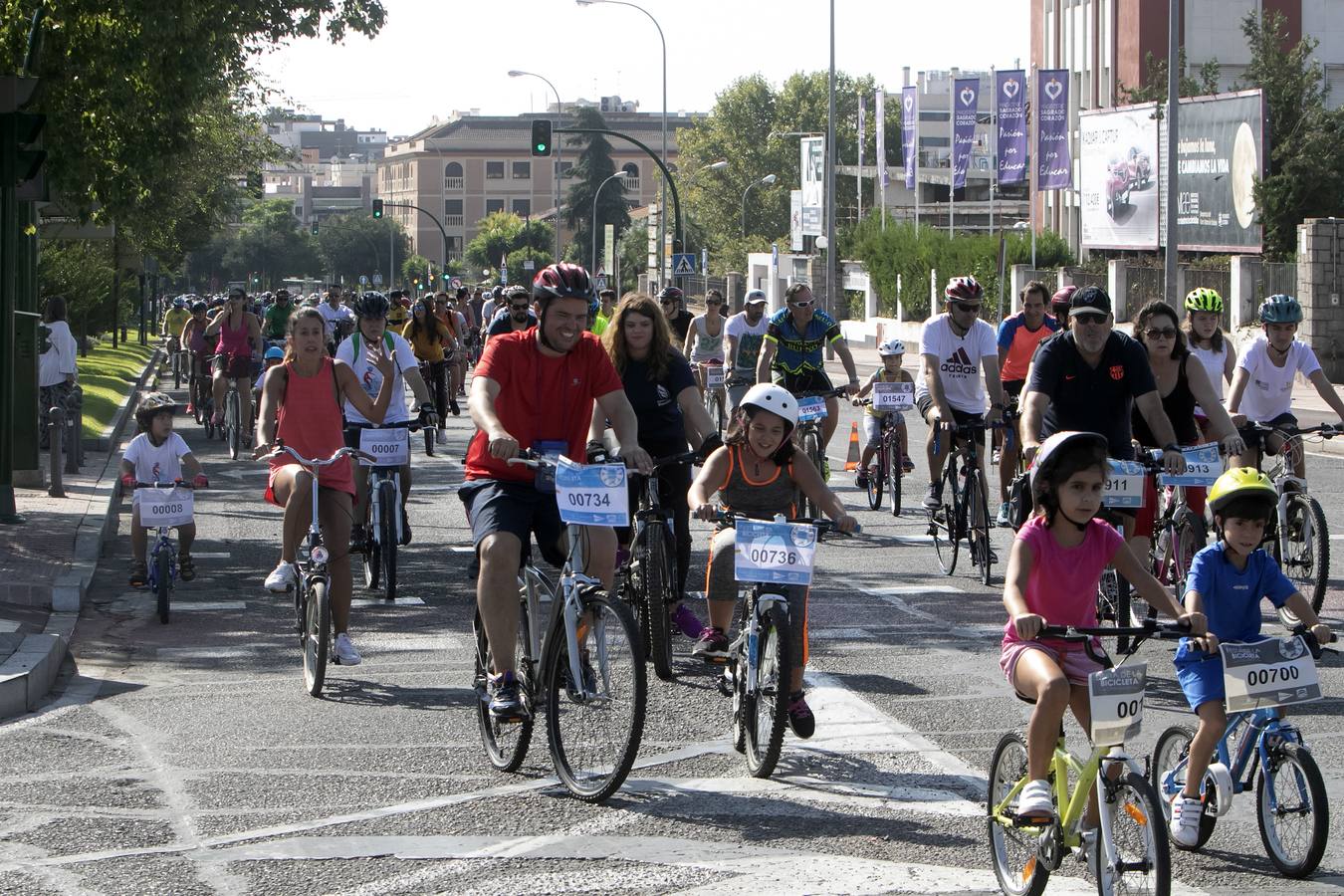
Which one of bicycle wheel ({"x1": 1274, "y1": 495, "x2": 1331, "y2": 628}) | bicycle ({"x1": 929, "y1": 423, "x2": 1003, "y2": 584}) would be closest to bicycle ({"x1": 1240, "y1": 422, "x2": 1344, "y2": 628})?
bicycle wheel ({"x1": 1274, "y1": 495, "x2": 1331, "y2": 628})

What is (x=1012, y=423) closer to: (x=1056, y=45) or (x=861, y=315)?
(x=861, y=315)

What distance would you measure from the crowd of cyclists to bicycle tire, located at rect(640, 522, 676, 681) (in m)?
0.26

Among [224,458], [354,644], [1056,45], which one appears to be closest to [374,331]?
[354,644]

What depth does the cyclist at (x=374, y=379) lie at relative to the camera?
12023 millimetres

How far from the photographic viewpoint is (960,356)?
503 inches

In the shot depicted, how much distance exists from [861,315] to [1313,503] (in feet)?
186

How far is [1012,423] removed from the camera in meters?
12.3

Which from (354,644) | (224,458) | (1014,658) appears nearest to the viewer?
(1014,658)

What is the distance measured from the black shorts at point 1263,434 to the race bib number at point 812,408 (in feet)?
11.9

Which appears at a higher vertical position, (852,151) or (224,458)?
(852,151)

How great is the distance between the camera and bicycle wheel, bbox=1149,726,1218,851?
582 centimetres

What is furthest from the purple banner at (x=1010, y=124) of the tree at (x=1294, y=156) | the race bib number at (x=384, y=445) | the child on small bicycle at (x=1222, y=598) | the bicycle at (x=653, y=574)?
the child on small bicycle at (x=1222, y=598)

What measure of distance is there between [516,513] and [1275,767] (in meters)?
2.73

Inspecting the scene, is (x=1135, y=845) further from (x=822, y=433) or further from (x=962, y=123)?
(x=962, y=123)
